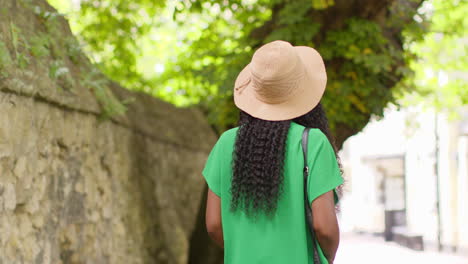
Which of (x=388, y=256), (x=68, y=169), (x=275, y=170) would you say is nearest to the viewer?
(x=275, y=170)

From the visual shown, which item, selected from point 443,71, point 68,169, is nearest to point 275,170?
point 68,169

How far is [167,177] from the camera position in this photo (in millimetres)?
8047

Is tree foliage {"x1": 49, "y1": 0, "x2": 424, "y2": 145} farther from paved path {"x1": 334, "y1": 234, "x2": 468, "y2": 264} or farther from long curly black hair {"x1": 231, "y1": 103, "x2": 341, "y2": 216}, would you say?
paved path {"x1": 334, "y1": 234, "x2": 468, "y2": 264}

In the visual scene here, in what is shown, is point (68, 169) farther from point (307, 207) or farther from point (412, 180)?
point (412, 180)

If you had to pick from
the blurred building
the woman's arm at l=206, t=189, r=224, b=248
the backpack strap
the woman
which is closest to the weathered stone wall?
the woman's arm at l=206, t=189, r=224, b=248

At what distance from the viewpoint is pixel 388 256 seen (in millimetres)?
16062

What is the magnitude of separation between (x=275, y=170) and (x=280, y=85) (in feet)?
1.16

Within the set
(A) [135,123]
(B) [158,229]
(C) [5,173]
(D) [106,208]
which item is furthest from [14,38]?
(B) [158,229]

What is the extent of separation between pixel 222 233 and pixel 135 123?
4.29 metres

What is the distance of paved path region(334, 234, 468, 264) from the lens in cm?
1511

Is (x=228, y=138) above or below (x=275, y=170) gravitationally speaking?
above

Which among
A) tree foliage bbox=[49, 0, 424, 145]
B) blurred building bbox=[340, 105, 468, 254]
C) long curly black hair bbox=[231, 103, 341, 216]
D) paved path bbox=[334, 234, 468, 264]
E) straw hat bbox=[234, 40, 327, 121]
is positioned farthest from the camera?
blurred building bbox=[340, 105, 468, 254]

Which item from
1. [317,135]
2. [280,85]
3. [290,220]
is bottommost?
[290,220]

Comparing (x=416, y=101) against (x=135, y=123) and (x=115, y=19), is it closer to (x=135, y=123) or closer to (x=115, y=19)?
(x=115, y=19)
